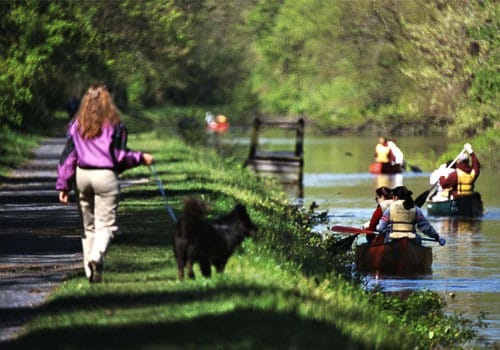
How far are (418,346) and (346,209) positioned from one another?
87.2 ft

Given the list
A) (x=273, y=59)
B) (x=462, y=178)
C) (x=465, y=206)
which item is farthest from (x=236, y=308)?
(x=273, y=59)

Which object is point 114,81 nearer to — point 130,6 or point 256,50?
point 130,6

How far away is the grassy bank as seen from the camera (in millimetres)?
12234

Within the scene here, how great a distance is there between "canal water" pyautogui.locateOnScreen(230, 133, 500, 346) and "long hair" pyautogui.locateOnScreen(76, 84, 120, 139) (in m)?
5.28

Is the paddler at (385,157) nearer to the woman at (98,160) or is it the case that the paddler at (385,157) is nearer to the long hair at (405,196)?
the long hair at (405,196)

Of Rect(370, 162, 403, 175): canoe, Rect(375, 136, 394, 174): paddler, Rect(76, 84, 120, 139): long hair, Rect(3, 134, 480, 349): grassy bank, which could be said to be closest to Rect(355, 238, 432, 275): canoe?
Rect(3, 134, 480, 349): grassy bank

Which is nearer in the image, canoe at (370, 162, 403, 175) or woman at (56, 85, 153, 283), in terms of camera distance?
woman at (56, 85, 153, 283)

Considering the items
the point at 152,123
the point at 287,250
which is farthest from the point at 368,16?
the point at 287,250

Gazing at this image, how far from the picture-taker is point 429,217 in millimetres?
41125

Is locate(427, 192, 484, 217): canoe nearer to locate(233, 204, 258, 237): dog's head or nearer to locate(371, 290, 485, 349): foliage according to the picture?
locate(371, 290, 485, 349): foliage

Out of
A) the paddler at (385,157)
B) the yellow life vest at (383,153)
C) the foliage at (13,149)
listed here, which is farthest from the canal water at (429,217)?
the foliage at (13,149)

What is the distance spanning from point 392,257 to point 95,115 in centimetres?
1092

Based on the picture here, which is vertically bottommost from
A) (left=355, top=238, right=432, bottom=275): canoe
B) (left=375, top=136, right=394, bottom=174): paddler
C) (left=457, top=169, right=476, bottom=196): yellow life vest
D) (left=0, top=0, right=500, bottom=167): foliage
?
(left=355, top=238, right=432, bottom=275): canoe

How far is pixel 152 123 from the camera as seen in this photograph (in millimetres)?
84250
